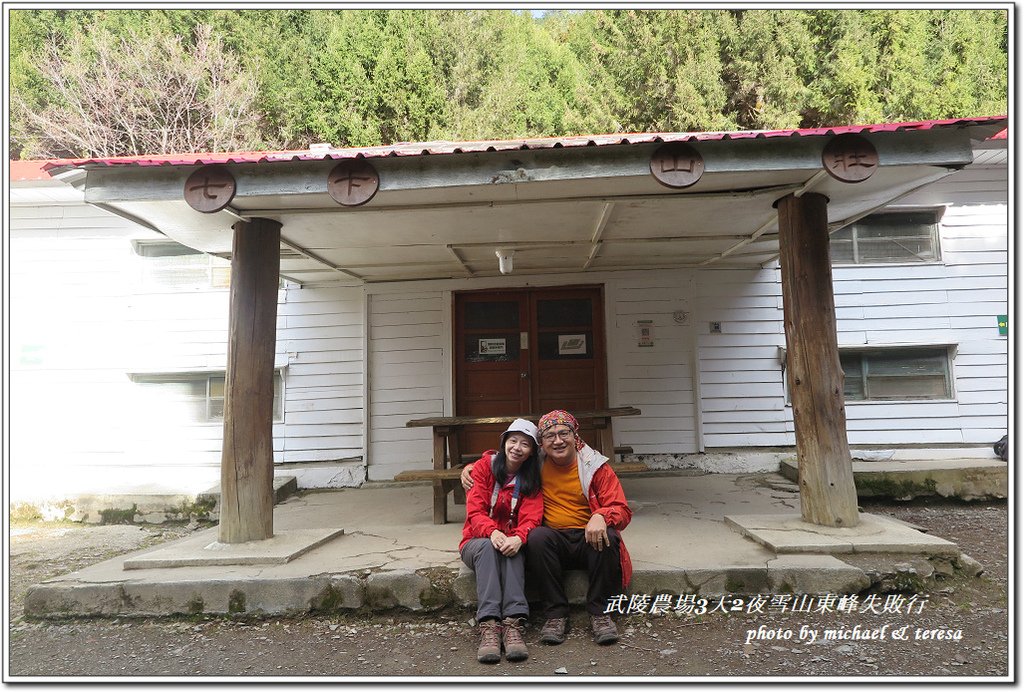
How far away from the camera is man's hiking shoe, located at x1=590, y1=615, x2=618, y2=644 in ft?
10.5

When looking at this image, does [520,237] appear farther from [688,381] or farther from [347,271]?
[688,381]

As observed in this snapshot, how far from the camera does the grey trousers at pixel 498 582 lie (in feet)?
10.5

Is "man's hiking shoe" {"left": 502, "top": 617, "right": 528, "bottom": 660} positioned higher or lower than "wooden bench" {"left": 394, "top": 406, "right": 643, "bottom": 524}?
lower

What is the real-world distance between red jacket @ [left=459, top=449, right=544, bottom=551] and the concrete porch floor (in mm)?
452

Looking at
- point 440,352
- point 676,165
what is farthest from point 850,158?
point 440,352

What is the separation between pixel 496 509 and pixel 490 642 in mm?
668

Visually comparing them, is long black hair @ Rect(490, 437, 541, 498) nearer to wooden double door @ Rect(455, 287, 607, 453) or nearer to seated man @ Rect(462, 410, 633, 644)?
seated man @ Rect(462, 410, 633, 644)

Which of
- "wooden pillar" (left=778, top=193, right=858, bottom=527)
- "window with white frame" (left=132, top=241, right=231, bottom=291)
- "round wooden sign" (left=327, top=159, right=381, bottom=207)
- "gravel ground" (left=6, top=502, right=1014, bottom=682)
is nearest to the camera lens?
"gravel ground" (left=6, top=502, right=1014, bottom=682)

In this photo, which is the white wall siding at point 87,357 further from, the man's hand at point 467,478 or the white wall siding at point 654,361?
the man's hand at point 467,478

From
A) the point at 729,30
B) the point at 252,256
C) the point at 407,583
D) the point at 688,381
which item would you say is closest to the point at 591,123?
the point at 729,30

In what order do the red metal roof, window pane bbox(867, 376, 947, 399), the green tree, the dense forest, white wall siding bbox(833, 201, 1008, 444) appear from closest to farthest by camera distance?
the red metal roof → white wall siding bbox(833, 201, 1008, 444) → window pane bbox(867, 376, 947, 399) → the dense forest → the green tree

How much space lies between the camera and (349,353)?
25.4 feet

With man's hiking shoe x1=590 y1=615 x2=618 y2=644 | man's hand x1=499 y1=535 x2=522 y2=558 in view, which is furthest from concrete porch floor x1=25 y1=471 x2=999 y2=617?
man's hand x1=499 y1=535 x2=522 y2=558

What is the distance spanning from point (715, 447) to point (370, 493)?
407 centimetres
